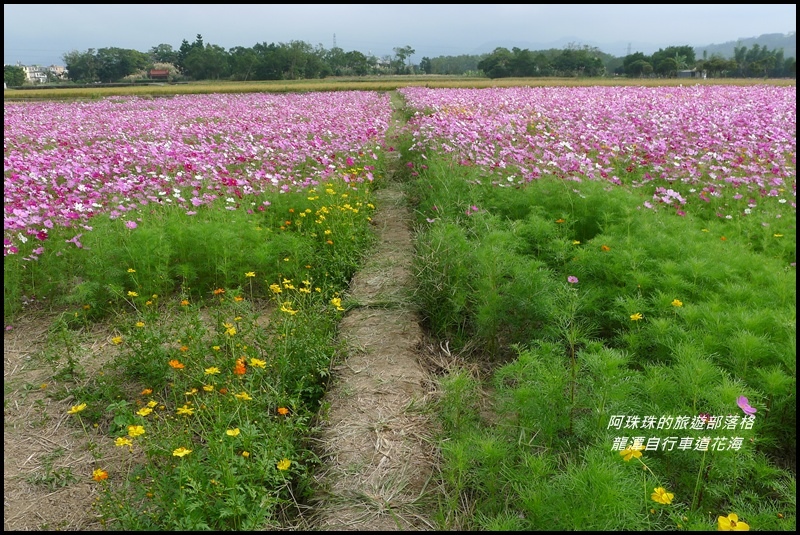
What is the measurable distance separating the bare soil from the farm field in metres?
0.02

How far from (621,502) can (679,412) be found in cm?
61

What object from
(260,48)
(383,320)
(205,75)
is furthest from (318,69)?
(383,320)

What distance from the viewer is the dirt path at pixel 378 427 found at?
219 centimetres

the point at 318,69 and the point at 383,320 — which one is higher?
the point at 318,69

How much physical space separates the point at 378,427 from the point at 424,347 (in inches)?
37.2

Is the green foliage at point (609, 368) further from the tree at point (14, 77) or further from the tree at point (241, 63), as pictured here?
the tree at point (14, 77)

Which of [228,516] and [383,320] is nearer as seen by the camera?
[228,516]

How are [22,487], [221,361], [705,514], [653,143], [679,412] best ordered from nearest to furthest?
1. [705,514]
2. [679,412]
3. [22,487]
4. [221,361]
5. [653,143]

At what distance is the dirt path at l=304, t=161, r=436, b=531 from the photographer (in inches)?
86.3

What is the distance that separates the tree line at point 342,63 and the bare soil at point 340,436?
41.0 m

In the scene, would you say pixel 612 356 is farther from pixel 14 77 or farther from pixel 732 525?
pixel 14 77

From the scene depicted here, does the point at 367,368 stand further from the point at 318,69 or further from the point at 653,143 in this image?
the point at 318,69

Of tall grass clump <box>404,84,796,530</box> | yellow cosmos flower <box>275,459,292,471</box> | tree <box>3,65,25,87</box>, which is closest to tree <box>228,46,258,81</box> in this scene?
tree <box>3,65,25,87</box>

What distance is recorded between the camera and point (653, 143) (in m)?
6.97
